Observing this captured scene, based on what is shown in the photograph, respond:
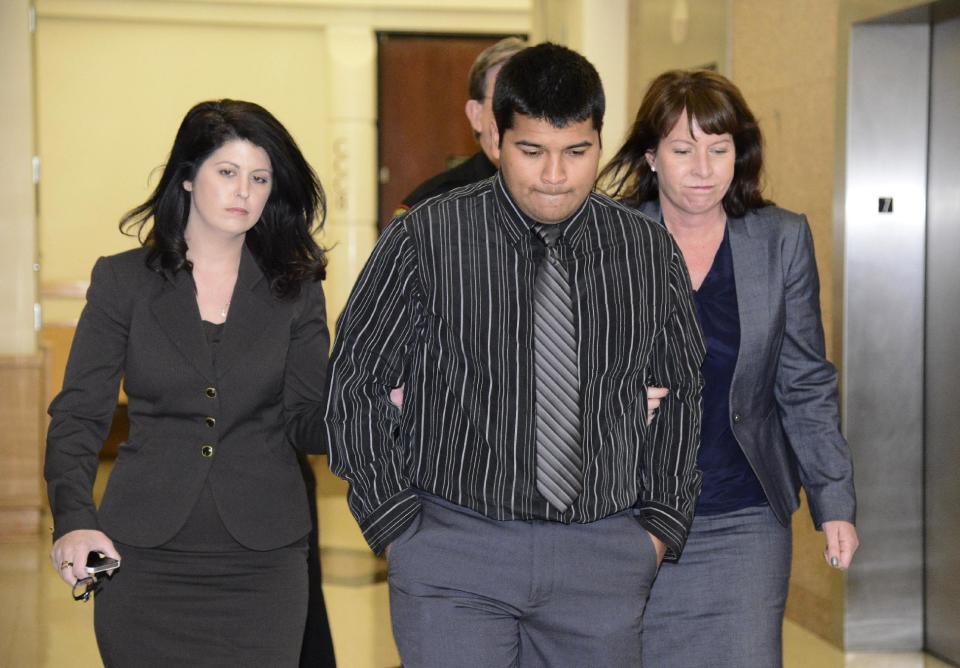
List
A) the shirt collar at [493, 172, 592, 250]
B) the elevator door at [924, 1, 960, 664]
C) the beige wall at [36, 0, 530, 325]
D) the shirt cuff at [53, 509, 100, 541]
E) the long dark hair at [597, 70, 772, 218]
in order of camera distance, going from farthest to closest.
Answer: the beige wall at [36, 0, 530, 325]
the elevator door at [924, 1, 960, 664]
the long dark hair at [597, 70, 772, 218]
the shirt cuff at [53, 509, 100, 541]
the shirt collar at [493, 172, 592, 250]

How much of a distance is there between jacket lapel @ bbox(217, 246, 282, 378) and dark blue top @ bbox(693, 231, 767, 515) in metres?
1.01

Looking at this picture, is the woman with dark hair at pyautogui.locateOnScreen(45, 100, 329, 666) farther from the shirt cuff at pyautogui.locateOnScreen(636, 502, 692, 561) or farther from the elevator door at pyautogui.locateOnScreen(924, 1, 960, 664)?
the elevator door at pyautogui.locateOnScreen(924, 1, 960, 664)

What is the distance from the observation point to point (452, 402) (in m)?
2.43

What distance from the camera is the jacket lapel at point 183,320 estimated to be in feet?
9.80

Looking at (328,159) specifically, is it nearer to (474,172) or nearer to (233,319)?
(474,172)

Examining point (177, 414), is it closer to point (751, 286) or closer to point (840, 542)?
point (751, 286)

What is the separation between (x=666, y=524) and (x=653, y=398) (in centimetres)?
25

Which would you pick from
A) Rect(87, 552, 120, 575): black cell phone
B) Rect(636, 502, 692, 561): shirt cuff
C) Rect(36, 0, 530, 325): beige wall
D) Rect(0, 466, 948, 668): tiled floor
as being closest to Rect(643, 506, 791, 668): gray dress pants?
Rect(636, 502, 692, 561): shirt cuff

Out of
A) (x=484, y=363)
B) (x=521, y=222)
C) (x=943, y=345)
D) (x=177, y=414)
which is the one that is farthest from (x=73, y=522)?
(x=943, y=345)

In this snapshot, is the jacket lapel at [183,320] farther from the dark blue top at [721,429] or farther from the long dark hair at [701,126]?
the dark blue top at [721,429]

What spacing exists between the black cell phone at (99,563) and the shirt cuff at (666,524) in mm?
1071

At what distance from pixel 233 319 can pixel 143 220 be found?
1.17 ft

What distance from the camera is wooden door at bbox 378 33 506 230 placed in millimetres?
12148

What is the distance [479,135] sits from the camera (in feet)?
14.4
